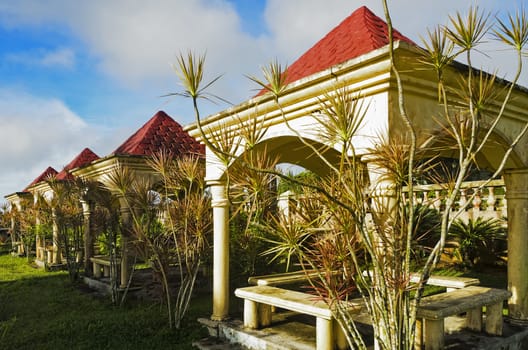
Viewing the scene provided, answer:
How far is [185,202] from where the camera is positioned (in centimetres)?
709

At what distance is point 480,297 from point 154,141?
7.63m

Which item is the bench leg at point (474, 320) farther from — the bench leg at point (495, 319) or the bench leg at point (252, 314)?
the bench leg at point (252, 314)

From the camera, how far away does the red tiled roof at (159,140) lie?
987 centimetres

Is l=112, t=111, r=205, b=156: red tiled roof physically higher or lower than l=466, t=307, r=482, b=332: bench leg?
higher

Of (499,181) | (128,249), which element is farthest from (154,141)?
(499,181)

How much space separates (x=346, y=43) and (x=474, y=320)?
4.08m

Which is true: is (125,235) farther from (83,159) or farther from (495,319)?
(495,319)

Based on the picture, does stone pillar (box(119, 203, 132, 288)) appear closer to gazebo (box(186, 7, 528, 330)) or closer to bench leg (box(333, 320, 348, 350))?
gazebo (box(186, 7, 528, 330))

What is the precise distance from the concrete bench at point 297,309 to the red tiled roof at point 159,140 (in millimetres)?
4810

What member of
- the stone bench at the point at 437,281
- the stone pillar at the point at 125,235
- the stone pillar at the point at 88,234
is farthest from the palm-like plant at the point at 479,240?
the stone pillar at the point at 88,234

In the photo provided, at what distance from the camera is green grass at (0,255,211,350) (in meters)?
6.66

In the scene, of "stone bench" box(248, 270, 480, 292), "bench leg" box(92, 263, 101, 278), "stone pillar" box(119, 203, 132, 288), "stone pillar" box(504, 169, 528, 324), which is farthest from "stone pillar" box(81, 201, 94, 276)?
"stone pillar" box(504, 169, 528, 324)

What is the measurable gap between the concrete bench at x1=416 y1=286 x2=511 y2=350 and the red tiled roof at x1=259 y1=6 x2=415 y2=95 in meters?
2.89

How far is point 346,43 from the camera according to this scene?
5281 mm
